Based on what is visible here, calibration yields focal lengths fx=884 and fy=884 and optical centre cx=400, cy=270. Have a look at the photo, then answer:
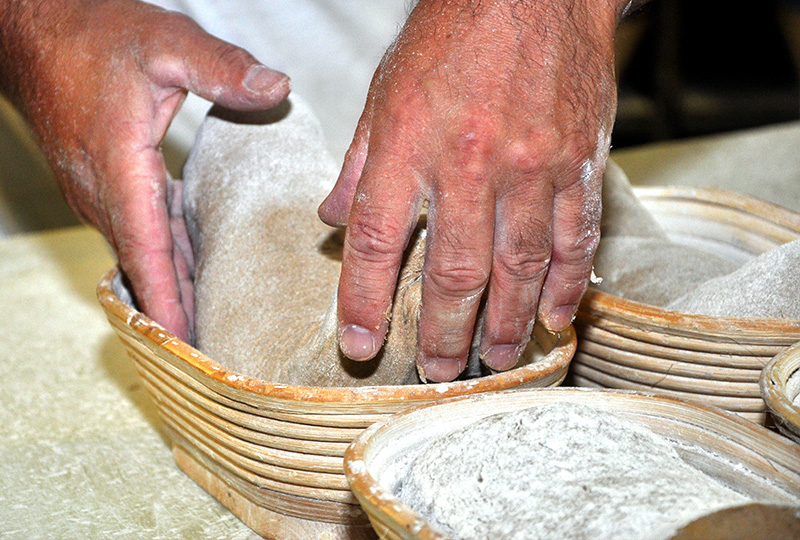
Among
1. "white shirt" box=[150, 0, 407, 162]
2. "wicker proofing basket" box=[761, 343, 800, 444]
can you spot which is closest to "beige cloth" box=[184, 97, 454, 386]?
"wicker proofing basket" box=[761, 343, 800, 444]

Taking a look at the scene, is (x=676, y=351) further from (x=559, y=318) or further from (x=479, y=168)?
(x=479, y=168)

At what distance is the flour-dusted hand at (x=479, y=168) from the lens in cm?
49

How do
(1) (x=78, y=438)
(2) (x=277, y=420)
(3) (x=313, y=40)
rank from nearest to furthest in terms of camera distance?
(2) (x=277, y=420)
(1) (x=78, y=438)
(3) (x=313, y=40)

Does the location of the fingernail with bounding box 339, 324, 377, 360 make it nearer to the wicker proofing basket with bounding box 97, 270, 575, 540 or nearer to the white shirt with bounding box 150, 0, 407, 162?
the wicker proofing basket with bounding box 97, 270, 575, 540

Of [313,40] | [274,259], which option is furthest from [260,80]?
[313,40]

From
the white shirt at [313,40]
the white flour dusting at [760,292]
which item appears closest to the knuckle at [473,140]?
the white flour dusting at [760,292]

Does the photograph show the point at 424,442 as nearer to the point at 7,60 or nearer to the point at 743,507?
the point at 743,507

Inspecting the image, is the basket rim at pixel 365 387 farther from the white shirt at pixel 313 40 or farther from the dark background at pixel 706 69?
the dark background at pixel 706 69

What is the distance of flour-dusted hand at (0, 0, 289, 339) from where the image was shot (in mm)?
727

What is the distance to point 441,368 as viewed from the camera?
1.78 ft

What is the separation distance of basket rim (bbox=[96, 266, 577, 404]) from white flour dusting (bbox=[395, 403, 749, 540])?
39 mm

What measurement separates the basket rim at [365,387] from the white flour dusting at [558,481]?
0.04 m

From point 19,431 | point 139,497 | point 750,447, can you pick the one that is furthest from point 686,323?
point 19,431

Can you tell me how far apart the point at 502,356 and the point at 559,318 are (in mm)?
42
